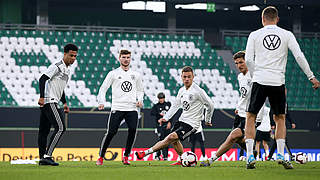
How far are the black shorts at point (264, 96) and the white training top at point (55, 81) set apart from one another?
3.46m

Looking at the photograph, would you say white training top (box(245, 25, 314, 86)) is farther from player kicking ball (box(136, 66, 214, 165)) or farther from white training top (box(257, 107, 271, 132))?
white training top (box(257, 107, 271, 132))

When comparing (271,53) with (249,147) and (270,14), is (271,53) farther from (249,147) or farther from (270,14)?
(249,147)

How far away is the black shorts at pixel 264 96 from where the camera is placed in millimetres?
8586

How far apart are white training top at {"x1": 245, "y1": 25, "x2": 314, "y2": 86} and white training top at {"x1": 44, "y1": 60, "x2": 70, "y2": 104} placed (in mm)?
3457

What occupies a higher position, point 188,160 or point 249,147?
point 249,147

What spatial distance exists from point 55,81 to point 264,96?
12.2 ft

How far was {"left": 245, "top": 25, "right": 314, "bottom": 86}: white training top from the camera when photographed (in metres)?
8.55

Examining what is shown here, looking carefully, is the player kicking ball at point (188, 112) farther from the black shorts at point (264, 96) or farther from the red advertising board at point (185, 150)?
the red advertising board at point (185, 150)

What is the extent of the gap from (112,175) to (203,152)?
33.5ft

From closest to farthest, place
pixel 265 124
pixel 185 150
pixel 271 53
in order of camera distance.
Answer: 1. pixel 271 53
2. pixel 265 124
3. pixel 185 150

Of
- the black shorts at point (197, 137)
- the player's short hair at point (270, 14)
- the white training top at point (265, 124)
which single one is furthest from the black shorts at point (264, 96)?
the black shorts at point (197, 137)

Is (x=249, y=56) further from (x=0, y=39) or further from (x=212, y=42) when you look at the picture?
(x=212, y=42)

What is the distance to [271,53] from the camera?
8.56 m

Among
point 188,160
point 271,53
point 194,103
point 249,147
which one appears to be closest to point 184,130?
point 194,103
